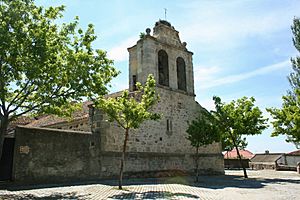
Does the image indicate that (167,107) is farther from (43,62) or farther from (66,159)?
(43,62)

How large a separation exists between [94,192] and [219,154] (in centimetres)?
1405

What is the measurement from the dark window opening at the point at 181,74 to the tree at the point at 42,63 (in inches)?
421

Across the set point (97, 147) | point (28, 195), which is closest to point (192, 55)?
point (97, 147)

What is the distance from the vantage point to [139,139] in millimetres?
17531

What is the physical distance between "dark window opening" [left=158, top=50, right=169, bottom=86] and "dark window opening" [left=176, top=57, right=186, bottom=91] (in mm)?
1504

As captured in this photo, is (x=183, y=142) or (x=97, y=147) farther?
(x=183, y=142)

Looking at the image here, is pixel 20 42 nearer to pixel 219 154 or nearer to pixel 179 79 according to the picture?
pixel 179 79

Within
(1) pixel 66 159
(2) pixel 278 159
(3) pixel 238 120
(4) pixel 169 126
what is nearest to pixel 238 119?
(3) pixel 238 120

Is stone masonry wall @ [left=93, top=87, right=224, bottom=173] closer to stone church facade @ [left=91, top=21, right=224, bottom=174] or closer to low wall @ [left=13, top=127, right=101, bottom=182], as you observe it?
stone church facade @ [left=91, top=21, right=224, bottom=174]

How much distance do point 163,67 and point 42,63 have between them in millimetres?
12722

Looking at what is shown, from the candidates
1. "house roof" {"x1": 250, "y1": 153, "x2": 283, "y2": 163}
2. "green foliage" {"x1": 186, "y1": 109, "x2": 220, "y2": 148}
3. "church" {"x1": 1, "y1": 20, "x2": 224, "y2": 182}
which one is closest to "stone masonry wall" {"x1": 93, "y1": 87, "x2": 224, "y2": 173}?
"church" {"x1": 1, "y1": 20, "x2": 224, "y2": 182}

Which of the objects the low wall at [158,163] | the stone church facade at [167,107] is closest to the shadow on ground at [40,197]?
the low wall at [158,163]

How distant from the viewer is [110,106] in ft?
40.5

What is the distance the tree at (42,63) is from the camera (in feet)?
29.3
